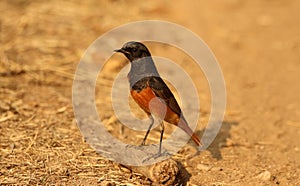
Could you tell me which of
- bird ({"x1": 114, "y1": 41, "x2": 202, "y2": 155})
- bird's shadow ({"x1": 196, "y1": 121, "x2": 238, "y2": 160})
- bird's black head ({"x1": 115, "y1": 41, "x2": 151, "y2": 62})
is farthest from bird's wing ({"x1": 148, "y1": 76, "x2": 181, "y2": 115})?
bird's shadow ({"x1": 196, "y1": 121, "x2": 238, "y2": 160})

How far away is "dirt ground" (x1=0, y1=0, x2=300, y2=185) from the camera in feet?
17.8

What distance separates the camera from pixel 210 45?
1022cm

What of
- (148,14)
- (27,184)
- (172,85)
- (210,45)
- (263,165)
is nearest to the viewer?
(27,184)

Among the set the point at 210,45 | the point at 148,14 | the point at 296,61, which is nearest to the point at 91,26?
the point at 148,14

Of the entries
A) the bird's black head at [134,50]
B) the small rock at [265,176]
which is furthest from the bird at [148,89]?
the small rock at [265,176]

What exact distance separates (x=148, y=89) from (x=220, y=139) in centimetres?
161

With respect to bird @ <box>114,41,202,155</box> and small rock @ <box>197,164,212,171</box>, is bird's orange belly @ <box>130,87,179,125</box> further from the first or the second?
small rock @ <box>197,164,212,171</box>

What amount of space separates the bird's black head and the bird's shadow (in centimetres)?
150

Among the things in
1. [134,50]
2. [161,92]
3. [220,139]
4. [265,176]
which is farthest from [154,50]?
[265,176]

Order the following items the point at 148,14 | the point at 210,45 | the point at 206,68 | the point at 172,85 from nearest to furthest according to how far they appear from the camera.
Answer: the point at 172,85, the point at 206,68, the point at 210,45, the point at 148,14

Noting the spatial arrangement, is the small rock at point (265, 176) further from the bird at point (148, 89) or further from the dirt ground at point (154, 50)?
the bird at point (148, 89)

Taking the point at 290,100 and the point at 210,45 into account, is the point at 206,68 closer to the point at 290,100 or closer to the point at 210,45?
the point at 210,45

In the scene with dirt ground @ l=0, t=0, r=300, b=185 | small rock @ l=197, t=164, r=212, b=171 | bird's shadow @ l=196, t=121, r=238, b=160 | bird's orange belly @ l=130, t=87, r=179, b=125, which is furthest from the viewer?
bird's shadow @ l=196, t=121, r=238, b=160

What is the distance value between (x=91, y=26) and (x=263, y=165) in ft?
18.8
